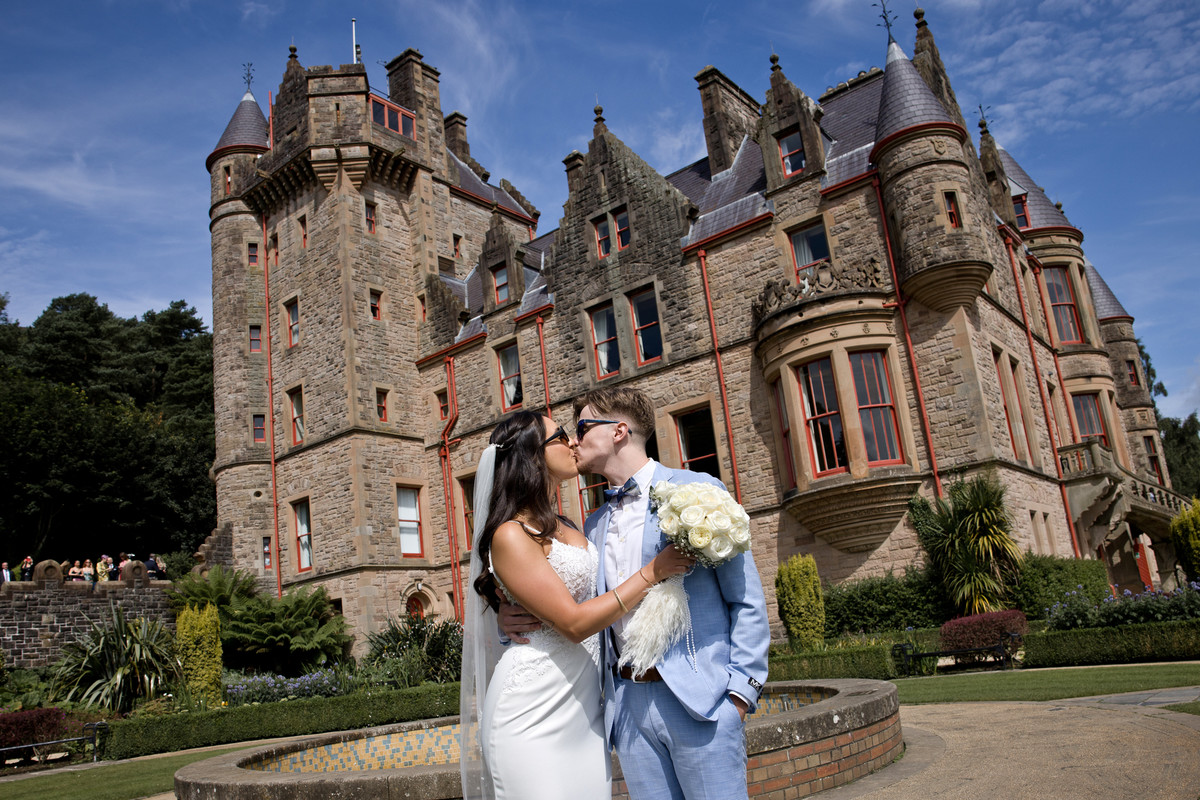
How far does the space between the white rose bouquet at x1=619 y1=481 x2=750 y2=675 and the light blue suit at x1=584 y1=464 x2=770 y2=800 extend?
2.7 inches

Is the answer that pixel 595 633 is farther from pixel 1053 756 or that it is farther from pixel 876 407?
pixel 876 407

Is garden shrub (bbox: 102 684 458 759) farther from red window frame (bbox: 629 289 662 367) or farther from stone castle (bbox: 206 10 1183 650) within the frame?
red window frame (bbox: 629 289 662 367)

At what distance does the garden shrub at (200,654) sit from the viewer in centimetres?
1889

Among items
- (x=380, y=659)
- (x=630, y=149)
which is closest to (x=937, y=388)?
(x=630, y=149)

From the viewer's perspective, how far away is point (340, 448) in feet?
81.6

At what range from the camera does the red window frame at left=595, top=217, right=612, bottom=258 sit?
22875 mm

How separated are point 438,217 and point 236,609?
14086 millimetres

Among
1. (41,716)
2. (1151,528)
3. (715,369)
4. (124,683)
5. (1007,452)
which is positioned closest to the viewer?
(41,716)

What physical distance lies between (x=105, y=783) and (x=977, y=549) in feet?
47.0

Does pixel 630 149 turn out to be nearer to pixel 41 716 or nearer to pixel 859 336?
pixel 859 336

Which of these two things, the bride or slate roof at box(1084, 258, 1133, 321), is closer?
the bride

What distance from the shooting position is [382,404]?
25891 millimetres

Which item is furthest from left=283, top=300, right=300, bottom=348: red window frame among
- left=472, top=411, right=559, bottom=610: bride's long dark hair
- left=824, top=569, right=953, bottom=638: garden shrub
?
left=472, top=411, right=559, bottom=610: bride's long dark hair

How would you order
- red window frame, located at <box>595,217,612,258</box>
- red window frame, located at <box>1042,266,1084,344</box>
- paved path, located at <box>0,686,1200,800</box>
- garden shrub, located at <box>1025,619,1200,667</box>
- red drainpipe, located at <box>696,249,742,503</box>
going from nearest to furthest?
1. paved path, located at <box>0,686,1200,800</box>
2. garden shrub, located at <box>1025,619,1200,667</box>
3. red drainpipe, located at <box>696,249,742,503</box>
4. red window frame, located at <box>595,217,612,258</box>
5. red window frame, located at <box>1042,266,1084,344</box>
